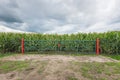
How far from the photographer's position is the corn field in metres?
12.6

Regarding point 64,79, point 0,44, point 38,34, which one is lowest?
point 64,79

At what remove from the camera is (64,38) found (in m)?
14.1

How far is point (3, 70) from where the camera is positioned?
22.2 ft

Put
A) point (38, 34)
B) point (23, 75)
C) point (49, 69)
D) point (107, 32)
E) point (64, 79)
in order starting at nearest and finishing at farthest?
point (64, 79) → point (23, 75) → point (49, 69) → point (107, 32) → point (38, 34)

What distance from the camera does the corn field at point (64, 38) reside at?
1260cm

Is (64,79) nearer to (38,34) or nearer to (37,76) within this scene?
(37,76)

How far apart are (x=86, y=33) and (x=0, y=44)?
816cm

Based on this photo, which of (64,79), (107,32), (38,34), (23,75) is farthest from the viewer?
(38,34)

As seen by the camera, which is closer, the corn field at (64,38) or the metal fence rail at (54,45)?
the corn field at (64,38)

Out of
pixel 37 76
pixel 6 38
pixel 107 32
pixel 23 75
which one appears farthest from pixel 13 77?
pixel 107 32

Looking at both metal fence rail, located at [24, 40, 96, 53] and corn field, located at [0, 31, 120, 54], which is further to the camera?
metal fence rail, located at [24, 40, 96, 53]

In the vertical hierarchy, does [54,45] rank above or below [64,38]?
below

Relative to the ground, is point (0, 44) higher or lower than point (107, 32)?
lower

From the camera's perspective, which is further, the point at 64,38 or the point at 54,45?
the point at 64,38
